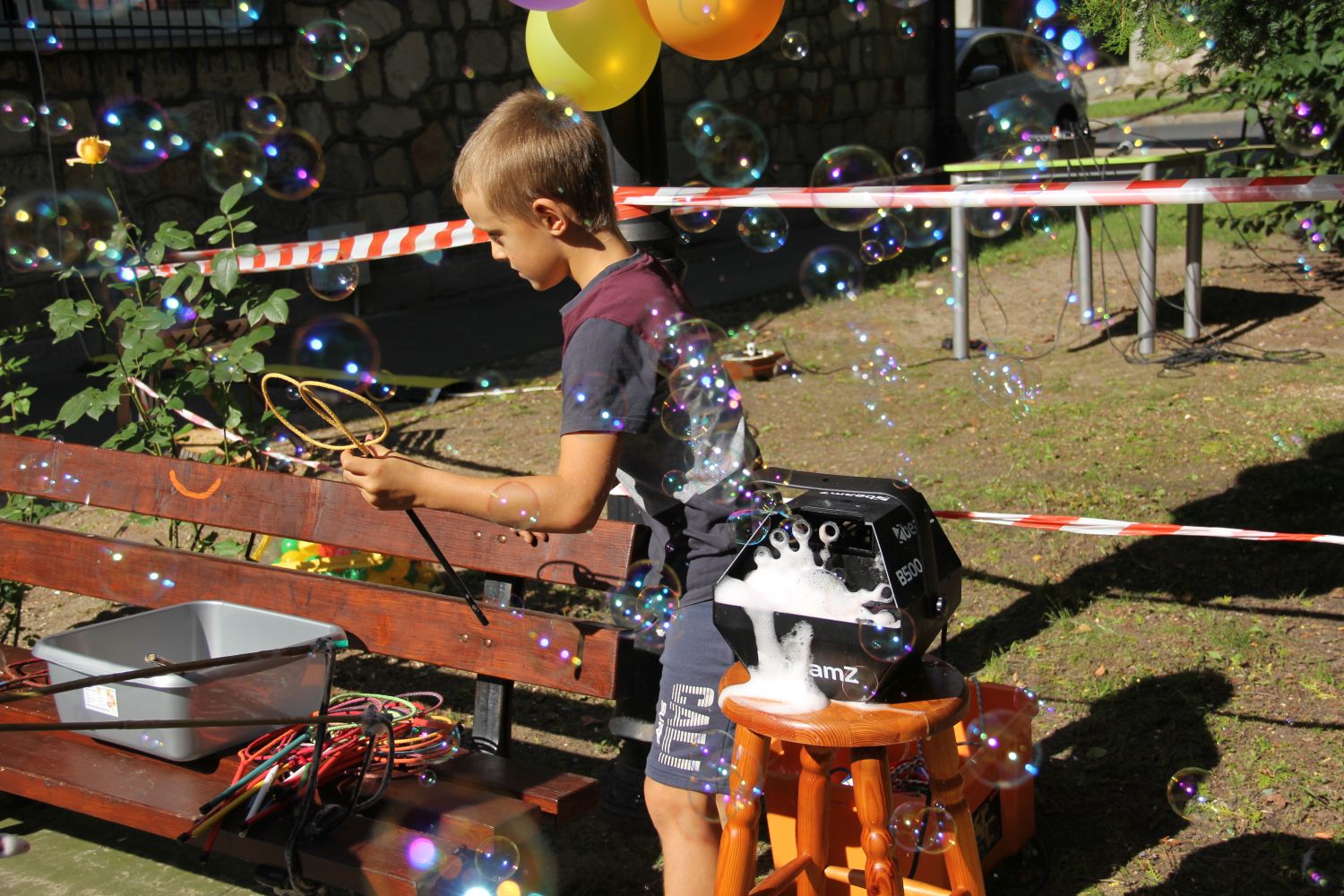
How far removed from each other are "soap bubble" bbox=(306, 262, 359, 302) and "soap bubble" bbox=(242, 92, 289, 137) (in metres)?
3.11

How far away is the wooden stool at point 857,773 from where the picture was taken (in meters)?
1.93

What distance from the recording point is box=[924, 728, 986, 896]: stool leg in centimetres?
209

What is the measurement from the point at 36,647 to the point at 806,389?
4495 mm

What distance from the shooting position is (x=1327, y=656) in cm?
355

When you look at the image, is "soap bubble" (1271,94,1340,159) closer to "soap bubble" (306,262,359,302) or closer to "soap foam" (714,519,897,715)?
"soap bubble" (306,262,359,302)

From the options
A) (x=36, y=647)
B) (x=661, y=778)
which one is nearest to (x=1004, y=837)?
(x=661, y=778)

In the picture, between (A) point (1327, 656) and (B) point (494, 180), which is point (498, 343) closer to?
(A) point (1327, 656)

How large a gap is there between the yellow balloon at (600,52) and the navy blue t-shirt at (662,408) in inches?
51.0

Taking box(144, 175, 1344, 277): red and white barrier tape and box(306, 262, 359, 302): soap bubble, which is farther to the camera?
box(306, 262, 359, 302): soap bubble

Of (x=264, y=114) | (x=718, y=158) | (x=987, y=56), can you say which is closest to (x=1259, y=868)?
(x=718, y=158)

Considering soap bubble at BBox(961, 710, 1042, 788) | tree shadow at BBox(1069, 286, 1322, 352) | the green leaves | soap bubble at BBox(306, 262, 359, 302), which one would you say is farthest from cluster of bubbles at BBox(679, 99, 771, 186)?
soap bubble at BBox(961, 710, 1042, 788)

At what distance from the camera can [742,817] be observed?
2035mm

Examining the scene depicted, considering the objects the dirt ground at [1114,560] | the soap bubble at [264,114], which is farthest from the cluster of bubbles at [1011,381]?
the soap bubble at [264,114]

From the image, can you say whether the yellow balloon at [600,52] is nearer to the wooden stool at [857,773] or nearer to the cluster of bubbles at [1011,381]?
the wooden stool at [857,773]
